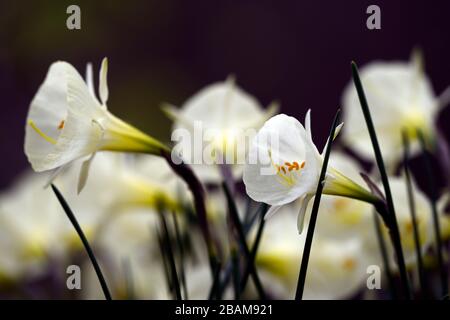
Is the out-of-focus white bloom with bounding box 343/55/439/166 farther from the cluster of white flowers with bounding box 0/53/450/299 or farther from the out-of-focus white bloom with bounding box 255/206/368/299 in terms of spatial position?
the out-of-focus white bloom with bounding box 255/206/368/299

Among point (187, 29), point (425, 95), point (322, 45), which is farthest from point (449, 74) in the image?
point (425, 95)

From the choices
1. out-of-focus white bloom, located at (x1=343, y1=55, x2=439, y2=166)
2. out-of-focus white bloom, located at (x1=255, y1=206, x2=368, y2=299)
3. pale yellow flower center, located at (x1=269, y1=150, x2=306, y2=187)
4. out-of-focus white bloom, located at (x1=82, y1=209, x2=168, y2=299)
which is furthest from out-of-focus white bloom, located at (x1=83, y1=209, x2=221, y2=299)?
pale yellow flower center, located at (x1=269, y1=150, x2=306, y2=187)

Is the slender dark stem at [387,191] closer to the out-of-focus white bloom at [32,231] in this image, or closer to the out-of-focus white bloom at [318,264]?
the out-of-focus white bloom at [318,264]

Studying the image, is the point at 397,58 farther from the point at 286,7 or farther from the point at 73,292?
the point at 73,292

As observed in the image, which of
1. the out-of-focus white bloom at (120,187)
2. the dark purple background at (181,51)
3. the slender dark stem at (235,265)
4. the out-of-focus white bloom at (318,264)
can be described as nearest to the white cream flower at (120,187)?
the out-of-focus white bloom at (120,187)

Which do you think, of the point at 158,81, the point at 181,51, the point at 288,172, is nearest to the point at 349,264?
the point at 288,172
